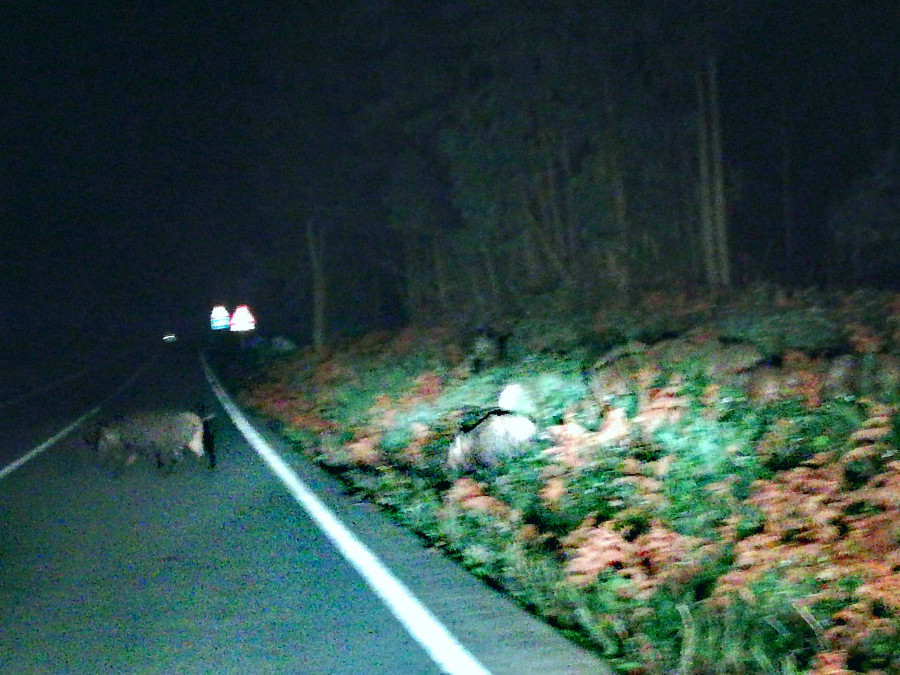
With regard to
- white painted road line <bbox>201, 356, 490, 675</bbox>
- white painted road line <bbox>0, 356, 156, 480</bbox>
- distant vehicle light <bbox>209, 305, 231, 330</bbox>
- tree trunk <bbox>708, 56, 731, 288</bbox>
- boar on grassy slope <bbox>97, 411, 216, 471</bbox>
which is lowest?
white painted road line <bbox>0, 356, 156, 480</bbox>

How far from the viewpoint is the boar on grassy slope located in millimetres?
13938

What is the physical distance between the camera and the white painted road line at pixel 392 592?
19.1 feet

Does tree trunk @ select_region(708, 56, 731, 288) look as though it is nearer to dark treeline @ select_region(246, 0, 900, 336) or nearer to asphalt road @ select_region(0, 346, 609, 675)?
dark treeline @ select_region(246, 0, 900, 336)

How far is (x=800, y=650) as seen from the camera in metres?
5.53

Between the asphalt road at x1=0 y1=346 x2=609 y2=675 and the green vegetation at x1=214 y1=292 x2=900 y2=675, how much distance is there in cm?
44

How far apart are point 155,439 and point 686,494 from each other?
8082 mm

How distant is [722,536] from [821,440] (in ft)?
6.82

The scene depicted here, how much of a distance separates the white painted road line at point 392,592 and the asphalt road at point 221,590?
0.14 ft

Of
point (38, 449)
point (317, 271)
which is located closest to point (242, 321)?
point (317, 271)

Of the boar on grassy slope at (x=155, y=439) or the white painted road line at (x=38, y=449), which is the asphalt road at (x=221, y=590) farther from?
the white painted road line at (x=38, y=449)

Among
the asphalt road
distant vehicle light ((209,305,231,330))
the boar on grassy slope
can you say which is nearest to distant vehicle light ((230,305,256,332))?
distant vehicle light ((209,305,231,330))

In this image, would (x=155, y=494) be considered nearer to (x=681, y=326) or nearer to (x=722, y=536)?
(x=722, y=536)

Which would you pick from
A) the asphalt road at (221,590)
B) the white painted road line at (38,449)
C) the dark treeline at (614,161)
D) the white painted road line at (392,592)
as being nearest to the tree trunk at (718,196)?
the dark treeline at (614,161)

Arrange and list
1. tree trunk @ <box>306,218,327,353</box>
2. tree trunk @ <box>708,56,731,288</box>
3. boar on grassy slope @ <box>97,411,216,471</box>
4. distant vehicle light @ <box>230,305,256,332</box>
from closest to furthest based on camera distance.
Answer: boar on grassy slope @ <box>97,411,216,471</box> → tree trunk @ <box>708,56,731,288</box> → distant vehicle light @ <box>230,305,256,332</box> → tree trunk @ <box>306,218,327,353</box>
